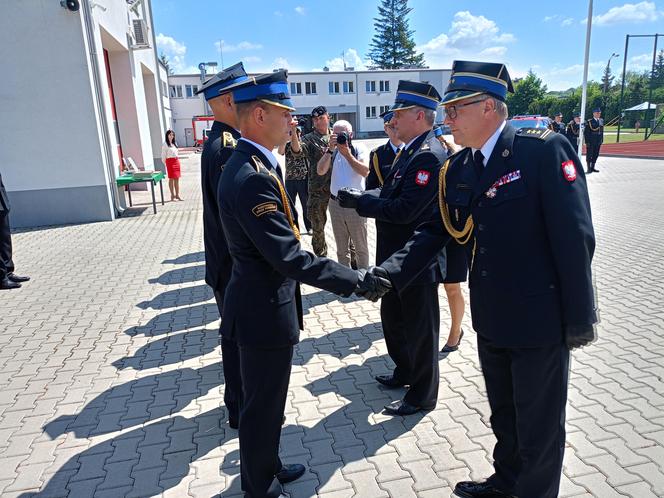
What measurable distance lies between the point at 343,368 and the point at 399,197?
1718 millimetres

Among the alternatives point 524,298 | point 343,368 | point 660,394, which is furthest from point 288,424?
point 660,394

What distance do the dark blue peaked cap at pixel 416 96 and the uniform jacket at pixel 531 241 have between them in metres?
1.18

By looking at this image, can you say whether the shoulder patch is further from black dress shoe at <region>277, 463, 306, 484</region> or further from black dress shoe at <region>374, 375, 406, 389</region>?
black dress shoe at <region>374, 375, 406, 389</region>

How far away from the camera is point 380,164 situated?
163 inches

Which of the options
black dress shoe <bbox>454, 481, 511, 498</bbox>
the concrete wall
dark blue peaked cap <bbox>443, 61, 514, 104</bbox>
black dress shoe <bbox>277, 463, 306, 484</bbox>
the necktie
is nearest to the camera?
dark blue peaked cap <bbox>443, 61, 514, 104</bbox>

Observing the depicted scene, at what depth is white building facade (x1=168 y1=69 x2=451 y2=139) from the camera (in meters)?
52.0

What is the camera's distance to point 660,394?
11.8ft

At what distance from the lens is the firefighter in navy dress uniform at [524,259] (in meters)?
2.03

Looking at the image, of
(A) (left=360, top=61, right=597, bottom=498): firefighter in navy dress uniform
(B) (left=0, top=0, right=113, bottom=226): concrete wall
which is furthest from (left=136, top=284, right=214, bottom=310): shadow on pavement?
(B) (left=0, top=0, right=113, bottom=226): concrete wall

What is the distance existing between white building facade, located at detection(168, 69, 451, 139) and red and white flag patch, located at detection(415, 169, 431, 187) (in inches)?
1963

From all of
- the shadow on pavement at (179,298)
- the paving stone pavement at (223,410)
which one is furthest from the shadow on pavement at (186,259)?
the shadow on pavement at (179,298)

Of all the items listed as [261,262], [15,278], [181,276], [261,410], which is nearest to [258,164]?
[261,262]

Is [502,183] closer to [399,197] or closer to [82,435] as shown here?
[399,197]

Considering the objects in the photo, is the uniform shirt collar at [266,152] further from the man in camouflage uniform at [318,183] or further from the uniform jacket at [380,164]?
the man in camouflage uniform at [318,183]
